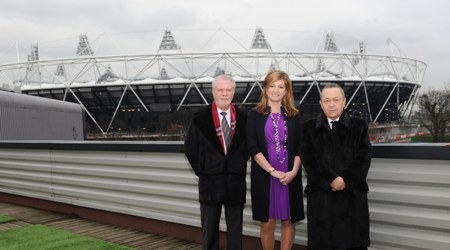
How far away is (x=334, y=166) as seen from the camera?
122 inches

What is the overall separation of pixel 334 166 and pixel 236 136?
82 cm

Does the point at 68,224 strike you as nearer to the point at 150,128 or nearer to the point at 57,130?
the point at 57,130

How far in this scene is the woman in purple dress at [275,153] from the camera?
3398 millimetres

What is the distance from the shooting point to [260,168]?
11.3ft

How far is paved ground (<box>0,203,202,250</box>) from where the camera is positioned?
4.77 metres

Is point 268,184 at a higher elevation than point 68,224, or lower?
higher

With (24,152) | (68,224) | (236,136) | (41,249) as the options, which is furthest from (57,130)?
(236,136)

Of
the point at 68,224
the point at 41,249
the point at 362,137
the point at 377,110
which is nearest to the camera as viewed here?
the point at 362,137

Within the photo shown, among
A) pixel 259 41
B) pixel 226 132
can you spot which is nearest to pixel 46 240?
pixel 226 132

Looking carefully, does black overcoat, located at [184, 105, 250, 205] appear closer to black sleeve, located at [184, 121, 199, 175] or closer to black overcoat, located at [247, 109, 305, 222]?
black sleeve, located at [184, 121, 199, 175]

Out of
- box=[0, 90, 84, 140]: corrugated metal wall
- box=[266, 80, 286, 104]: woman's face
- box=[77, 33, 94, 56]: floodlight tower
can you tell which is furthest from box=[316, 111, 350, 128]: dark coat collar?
box=[77, 33, 94, 56]: floodlight tower

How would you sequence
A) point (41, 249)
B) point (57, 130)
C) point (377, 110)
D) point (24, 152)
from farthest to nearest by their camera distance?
point (377, 110)
point (57, 130)
point (24, 152)
point (41, 249)

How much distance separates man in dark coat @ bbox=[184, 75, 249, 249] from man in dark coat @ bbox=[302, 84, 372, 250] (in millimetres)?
582

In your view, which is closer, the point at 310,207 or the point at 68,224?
the point at 310,207
